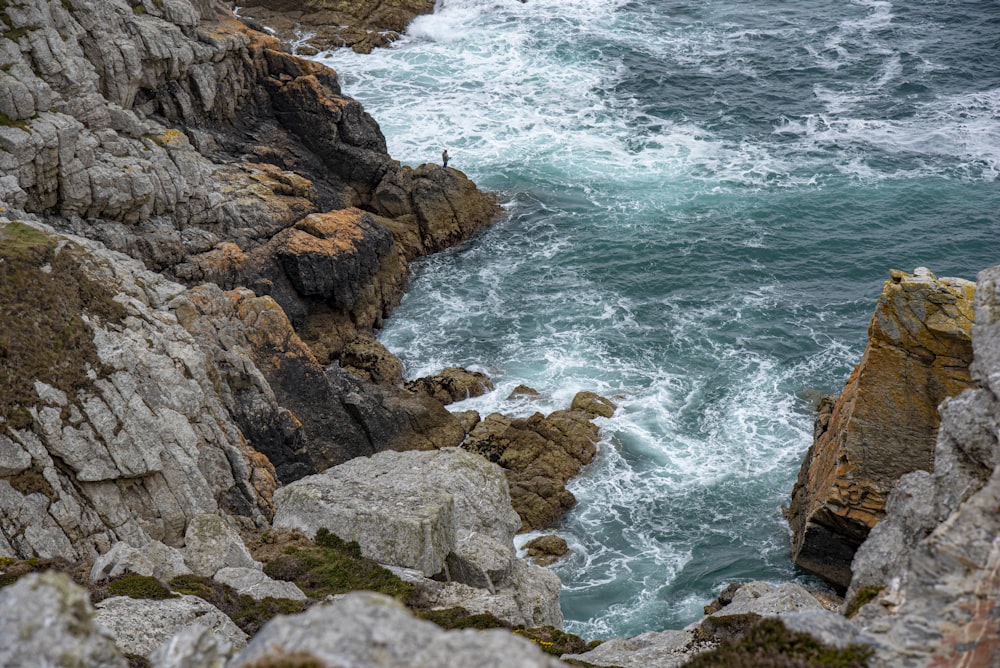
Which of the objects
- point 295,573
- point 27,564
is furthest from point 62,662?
point 295,573

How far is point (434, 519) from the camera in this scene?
2723 centimetres

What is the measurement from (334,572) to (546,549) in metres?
15.1

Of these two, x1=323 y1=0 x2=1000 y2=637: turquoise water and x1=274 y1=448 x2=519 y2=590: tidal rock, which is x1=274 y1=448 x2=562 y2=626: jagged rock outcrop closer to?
x1=274 y1=448 x2=519 y2=590: tidal rock

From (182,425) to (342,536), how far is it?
23.4 feet

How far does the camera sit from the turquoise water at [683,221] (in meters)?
43.1

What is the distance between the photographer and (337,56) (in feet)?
307

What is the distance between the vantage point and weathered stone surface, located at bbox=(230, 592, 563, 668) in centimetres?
1114

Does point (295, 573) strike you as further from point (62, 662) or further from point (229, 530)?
point (62, 662)

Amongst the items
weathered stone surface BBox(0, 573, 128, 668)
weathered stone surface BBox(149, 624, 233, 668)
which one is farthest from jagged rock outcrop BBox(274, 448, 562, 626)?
weathered stone surface BBox(0, 573, 128, 668)

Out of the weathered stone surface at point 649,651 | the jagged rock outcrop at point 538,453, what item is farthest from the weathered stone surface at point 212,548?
the jagged rock outcrop at point 538,453

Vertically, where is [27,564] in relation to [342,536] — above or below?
above

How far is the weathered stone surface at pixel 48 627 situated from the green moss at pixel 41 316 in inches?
641

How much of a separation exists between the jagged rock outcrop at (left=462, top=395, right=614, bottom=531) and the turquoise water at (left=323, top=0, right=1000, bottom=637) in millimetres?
1072

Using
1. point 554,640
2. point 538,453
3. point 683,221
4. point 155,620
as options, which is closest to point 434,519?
point 554,640
